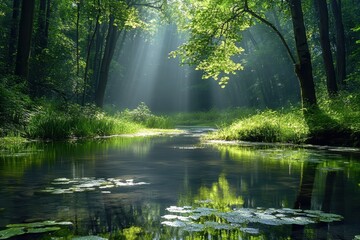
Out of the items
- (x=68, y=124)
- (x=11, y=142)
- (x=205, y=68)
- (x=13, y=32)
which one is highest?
(x=13, y=32)

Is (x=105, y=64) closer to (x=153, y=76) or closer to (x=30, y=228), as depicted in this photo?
(x=30, y=228)

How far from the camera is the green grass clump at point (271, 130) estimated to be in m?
12.9

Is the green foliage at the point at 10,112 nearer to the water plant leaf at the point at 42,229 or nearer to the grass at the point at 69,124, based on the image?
the grass at the point at 69,124

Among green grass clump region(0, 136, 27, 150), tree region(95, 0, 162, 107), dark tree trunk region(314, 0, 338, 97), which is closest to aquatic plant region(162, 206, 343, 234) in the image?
green grass clump region(0, 136, 27, 150)

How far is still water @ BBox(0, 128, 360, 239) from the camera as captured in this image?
371 cm

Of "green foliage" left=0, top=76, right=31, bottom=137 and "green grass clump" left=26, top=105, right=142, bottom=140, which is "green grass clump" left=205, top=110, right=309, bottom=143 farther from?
"green foliage" left=0, top=76, right=31, bottom=137

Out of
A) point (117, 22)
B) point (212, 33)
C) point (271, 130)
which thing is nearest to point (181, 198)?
point (271, 130)

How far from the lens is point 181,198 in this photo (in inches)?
201

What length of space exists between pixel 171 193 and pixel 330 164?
3955mm

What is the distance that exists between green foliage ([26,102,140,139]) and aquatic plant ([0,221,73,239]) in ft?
33.7

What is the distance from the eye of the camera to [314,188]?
5727mm

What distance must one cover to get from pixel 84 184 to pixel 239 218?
9.01ft

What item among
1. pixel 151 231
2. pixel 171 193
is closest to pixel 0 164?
pixel 171 193

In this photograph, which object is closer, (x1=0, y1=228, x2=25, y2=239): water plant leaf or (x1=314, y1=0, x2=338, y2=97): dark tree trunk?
(x1=0, y1=228, x2=25, y2=239): water plant leaf
